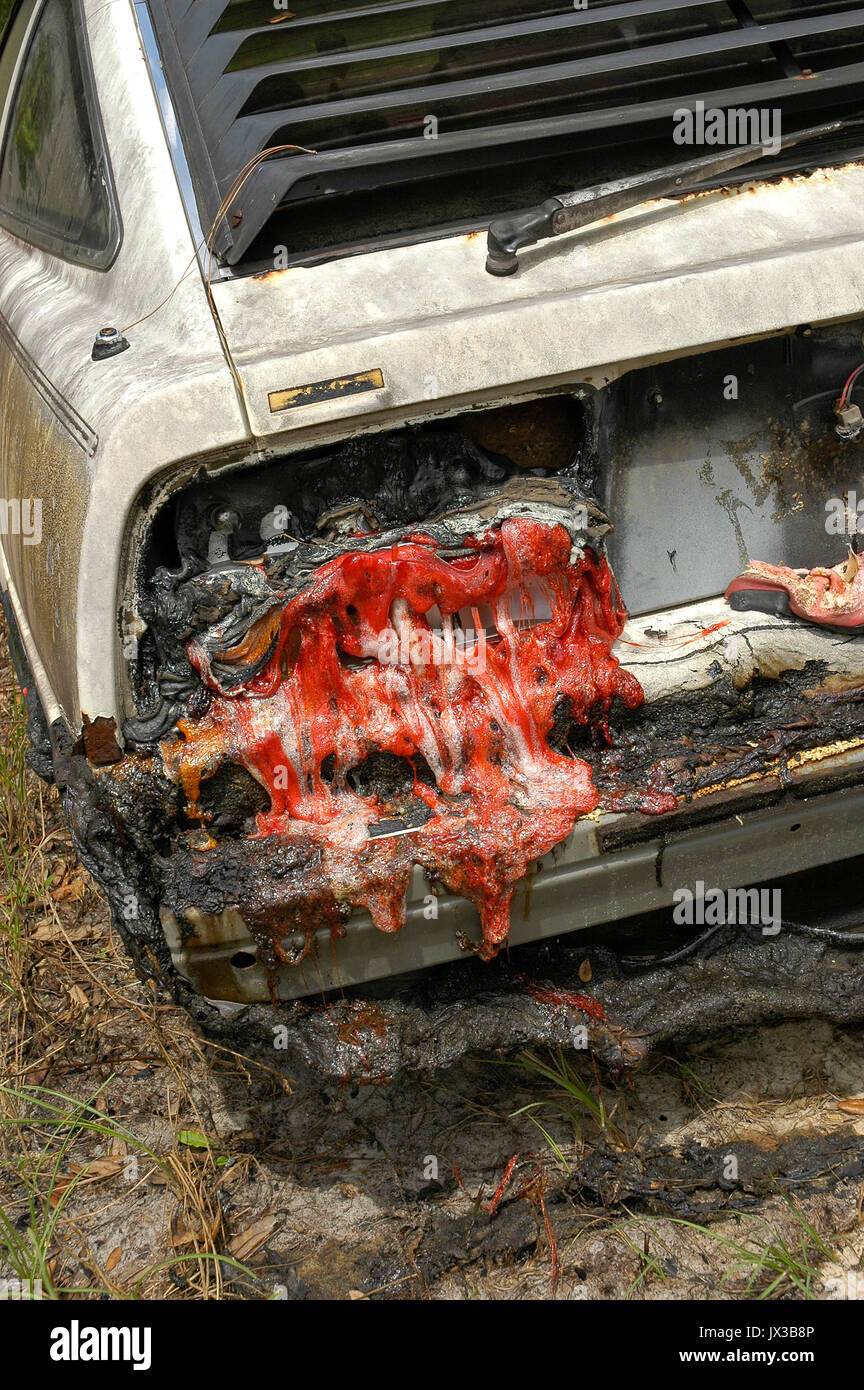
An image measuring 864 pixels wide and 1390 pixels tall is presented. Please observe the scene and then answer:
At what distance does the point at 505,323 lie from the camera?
7.45 feet

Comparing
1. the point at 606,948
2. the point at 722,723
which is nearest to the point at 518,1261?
the point at 606,948

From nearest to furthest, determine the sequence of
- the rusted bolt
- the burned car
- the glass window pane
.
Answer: the burned car < the rusted bolt < the glass window pane

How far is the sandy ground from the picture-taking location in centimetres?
259

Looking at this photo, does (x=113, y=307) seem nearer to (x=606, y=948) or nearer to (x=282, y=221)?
(x=282, y=221)

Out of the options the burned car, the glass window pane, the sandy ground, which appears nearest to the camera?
the burned car

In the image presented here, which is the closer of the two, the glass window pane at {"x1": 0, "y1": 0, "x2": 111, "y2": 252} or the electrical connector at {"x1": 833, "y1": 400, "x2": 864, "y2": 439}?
the electrical connector at {"x1": 833, "y1": 400, "x2": 864, "y2": 439}

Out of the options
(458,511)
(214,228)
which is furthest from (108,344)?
(458,511)

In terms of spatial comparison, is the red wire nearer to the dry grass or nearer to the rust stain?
the rust stain

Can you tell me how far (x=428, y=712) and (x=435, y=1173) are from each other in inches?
45.0

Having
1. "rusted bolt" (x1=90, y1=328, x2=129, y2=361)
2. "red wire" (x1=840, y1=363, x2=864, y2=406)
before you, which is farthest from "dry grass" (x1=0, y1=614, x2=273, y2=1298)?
"red wire" (x1=840, y1=363, x2=864, y2=406)

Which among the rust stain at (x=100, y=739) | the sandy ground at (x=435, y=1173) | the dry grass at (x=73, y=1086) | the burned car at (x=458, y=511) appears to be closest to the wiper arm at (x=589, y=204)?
the burned car at (x=458, y=511)

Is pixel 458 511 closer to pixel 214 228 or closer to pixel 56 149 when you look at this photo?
pixel 214 228

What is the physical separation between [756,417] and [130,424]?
4.17 ft

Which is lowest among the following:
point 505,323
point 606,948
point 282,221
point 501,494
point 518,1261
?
point 518,1261
